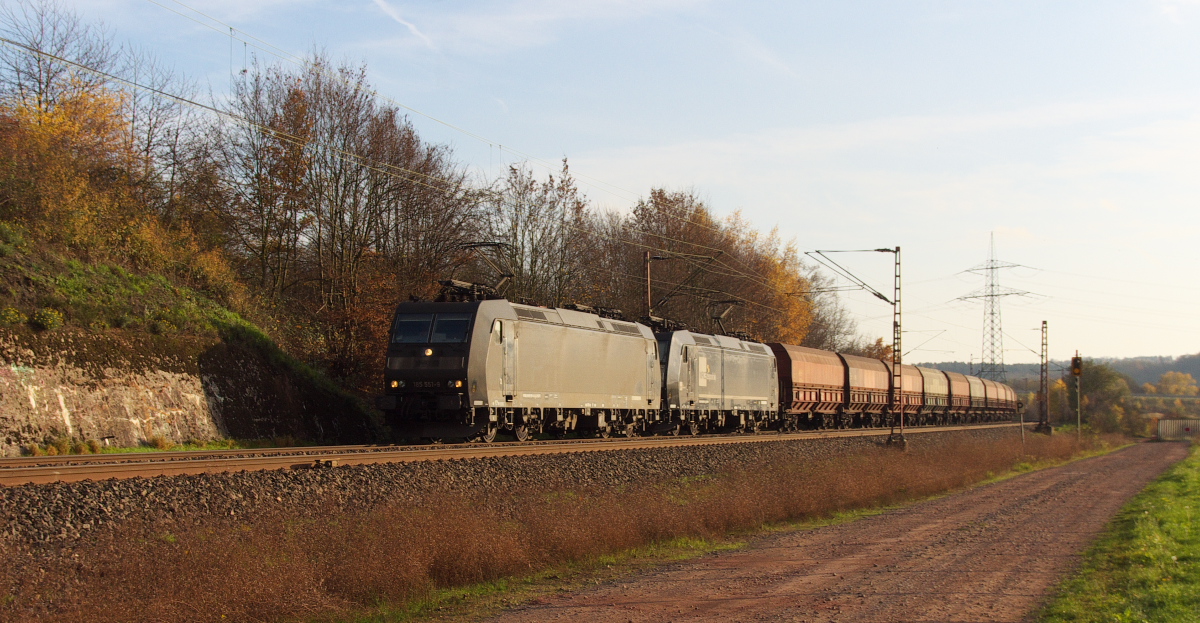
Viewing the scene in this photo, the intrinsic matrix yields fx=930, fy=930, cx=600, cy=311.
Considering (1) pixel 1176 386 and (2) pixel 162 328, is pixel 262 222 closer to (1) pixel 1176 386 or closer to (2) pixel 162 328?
(2) pixel 162 328

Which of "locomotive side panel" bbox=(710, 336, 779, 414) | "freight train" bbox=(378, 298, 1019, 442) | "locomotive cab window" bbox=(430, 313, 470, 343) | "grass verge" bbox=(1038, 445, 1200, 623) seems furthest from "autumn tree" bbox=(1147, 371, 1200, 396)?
"locomotive cab window" bbox=(430, 313, 470, 343)

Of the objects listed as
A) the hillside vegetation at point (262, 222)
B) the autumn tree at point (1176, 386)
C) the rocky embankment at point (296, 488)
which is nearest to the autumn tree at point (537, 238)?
the hillside vegetation at point (262, 222)

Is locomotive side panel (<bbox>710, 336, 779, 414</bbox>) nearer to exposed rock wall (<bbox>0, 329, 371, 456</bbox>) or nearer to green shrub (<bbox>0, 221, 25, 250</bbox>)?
exposed rock wall (<bbox>0, 329, 371, 456</bbox>)

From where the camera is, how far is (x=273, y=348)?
27375 mm

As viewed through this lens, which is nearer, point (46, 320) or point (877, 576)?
point (877, 576)

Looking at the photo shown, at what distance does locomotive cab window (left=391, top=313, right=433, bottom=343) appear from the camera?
23438mm

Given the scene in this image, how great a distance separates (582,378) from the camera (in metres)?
27.3

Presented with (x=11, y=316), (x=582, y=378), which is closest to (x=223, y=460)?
(x=11, y=316)

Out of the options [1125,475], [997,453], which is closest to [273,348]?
[997,453]

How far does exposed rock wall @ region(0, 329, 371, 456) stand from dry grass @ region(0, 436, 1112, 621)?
9.98 meters

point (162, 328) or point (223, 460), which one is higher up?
point (162, 328)

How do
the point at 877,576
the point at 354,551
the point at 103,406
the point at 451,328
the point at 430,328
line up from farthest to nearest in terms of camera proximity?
the point at 430,328 → the point at 451,328 → the point at 103,406 → the point at 877,576 → the point at 354,551

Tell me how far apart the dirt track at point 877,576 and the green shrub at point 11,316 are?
593 inches

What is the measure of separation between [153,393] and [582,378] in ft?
37.2
